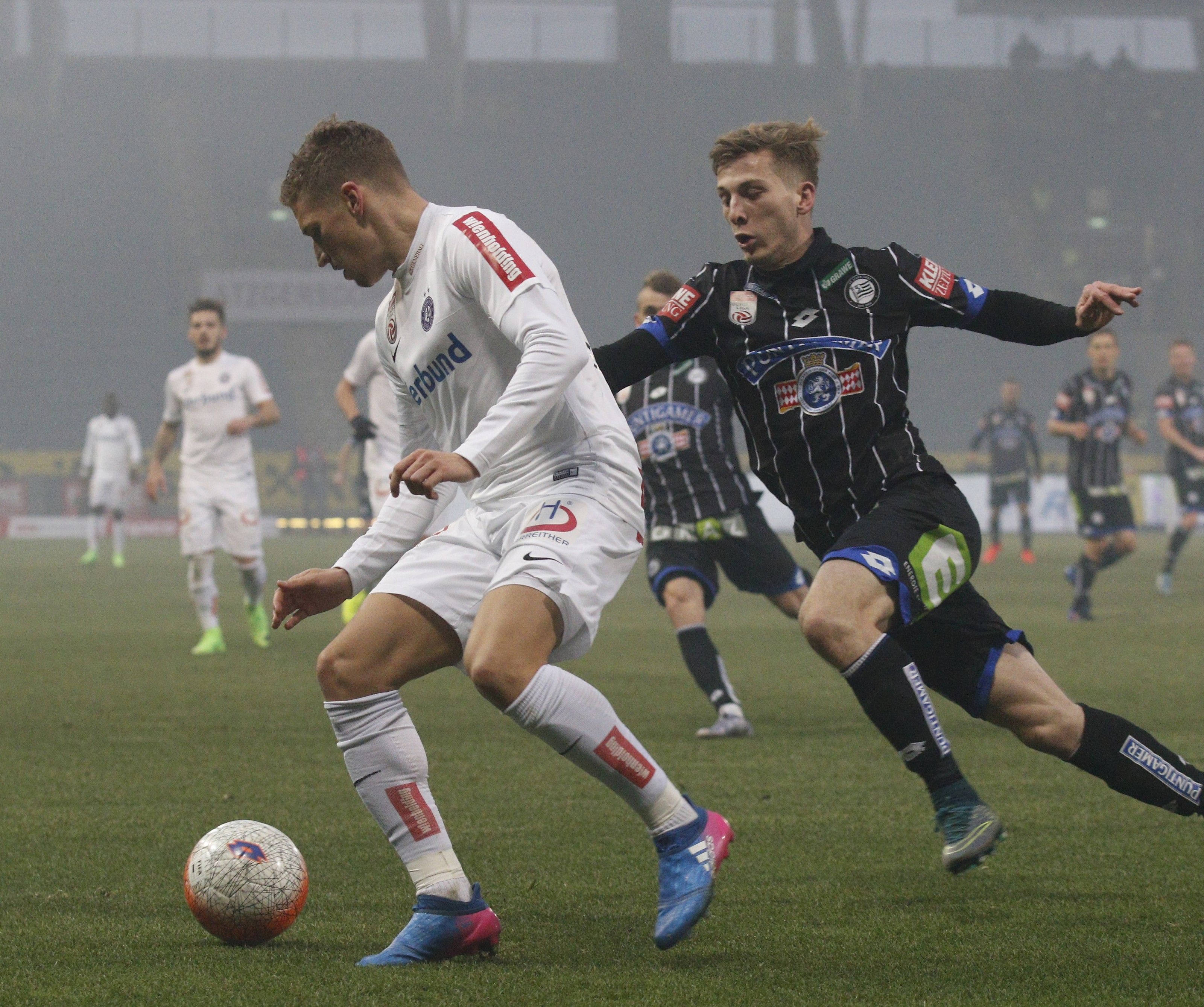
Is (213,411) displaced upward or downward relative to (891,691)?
downward

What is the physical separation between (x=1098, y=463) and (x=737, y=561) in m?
6.86

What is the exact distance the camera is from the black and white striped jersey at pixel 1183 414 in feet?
48.6

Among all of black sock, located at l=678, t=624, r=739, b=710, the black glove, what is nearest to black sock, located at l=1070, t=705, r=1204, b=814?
black sock, located at l=678, t=624, r=739, b=710

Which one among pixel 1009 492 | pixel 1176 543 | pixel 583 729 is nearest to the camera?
pixel 583 729

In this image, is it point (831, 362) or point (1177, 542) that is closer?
point (831, 362)

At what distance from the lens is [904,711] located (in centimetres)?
359

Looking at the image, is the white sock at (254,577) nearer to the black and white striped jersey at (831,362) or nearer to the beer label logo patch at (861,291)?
the black and white striped jersey at (831,362)

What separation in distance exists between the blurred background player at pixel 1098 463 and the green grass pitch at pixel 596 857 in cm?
378

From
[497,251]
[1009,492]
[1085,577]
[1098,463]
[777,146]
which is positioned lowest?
[1009,492]

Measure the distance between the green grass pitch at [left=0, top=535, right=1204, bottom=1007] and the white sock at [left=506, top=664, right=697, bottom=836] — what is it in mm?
323

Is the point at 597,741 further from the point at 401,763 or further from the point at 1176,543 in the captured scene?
the point at 1176,543

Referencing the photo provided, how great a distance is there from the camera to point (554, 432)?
3600 mm

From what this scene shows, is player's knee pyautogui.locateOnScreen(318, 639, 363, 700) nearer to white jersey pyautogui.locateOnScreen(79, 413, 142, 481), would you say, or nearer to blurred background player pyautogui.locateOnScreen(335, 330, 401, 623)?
blurred background player pyautogui.locateOnScreen(335, 330, 401, 623)

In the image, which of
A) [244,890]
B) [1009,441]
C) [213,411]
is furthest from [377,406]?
[1009,441]
